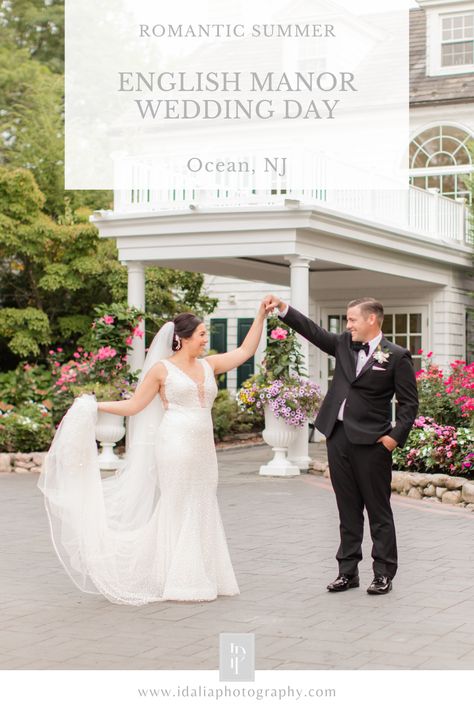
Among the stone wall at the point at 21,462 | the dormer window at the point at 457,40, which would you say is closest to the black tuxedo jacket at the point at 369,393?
the stone wall at the point at 21,462

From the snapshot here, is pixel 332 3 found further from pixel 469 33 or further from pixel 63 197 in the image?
pixel 63 197

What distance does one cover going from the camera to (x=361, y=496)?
280 inches

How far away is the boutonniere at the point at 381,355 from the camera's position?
6852 mm

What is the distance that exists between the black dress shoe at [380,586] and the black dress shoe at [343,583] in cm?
17

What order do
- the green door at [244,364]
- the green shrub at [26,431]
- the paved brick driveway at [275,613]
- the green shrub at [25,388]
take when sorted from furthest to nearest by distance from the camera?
the green door at [244,364]
the green shrub at [25,388]
the green shrub at [26,431]
the paved brick driveway at [275,613]

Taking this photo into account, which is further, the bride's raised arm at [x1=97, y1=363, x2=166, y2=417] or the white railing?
the white railing

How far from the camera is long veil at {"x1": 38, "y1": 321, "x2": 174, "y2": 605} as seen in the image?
22.6 feet

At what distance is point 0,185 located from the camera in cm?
1919

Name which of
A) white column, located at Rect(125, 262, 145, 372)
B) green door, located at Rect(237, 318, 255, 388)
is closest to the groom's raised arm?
white column, located at Rect(125, 262, 145, 372)

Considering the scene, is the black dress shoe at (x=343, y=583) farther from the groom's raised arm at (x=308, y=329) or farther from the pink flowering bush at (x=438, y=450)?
the pink flowering bush at (x=438, y=450)

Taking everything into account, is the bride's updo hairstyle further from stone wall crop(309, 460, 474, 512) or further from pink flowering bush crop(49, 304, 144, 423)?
pink flowering bush crop(49, 304, 144, 423)

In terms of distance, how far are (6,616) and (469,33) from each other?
19.0 meters

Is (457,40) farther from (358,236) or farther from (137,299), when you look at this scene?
(137,299)
